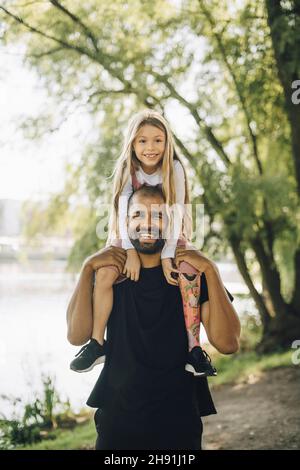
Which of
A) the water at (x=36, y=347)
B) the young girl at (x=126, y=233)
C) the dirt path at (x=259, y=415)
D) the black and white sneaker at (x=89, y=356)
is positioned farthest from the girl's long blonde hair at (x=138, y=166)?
the water at (x=36, y=347)

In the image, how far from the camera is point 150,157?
1713 millimetres

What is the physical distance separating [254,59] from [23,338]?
5224 millimetres

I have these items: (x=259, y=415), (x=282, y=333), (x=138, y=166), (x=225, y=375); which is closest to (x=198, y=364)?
(x=138, y=166)

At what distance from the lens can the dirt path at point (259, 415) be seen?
183 inches

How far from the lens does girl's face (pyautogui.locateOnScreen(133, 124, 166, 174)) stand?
1710 mm

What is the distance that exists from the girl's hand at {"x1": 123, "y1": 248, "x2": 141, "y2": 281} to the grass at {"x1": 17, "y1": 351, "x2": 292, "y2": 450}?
3.45 metres

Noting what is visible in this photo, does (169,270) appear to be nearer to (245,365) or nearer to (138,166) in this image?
(138,166)

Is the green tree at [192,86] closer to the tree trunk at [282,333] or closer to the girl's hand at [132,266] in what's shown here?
the tree trunk at [282,333]

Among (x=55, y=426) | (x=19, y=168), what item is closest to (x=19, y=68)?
(x=19, y=168)

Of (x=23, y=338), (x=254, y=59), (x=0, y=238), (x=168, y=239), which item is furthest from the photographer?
(x=0, y=238)

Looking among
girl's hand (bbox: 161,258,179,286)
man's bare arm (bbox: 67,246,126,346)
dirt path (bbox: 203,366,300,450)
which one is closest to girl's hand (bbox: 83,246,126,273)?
man's bare arm (bbox: 67,246,126,346)

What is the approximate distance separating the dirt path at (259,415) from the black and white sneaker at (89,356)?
3.18 meters

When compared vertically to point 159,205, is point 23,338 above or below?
below
